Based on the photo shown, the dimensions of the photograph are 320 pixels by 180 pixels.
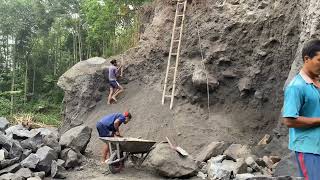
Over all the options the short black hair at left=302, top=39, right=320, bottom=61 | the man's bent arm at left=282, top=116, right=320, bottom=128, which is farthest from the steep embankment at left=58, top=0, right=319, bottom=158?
the man's bent arm at left=282, top=116, right=320, bottom=128

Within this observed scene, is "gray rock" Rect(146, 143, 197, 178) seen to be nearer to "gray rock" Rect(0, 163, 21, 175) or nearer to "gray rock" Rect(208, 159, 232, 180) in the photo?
"gray rock" Rect(208, 159, 232, 180)

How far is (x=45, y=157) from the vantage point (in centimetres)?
831

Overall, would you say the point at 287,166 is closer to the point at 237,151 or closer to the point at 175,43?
the point at 237,151

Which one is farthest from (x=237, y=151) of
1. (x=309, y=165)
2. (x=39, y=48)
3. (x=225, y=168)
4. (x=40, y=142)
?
(x=39, y=48)

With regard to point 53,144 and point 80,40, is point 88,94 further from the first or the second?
point 80,40

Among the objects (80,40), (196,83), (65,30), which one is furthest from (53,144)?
(65,30)

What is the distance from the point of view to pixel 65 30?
30297mm

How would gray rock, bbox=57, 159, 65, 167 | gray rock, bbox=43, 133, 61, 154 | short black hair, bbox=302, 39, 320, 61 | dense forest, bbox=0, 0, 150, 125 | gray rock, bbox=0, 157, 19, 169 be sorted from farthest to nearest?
dense forest, bbox=0, 0, 150, 125 → gray rock, bbox=43, 133, 61, 154 → gray rock, bbox=57, 159, 65, 167 → gray rock, bbox=0, 157, 19, 169 → short black hair, bbox=302, 39, 320, 61

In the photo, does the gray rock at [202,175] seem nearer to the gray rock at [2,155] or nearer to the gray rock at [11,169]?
the gray rock at [11,169]

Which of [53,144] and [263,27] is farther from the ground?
[263,27]

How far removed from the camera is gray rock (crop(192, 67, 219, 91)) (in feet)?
38.8

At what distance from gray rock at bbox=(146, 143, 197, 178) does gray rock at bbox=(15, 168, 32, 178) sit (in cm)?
233

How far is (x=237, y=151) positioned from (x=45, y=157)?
4.20m

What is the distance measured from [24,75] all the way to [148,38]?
58.0 feet
